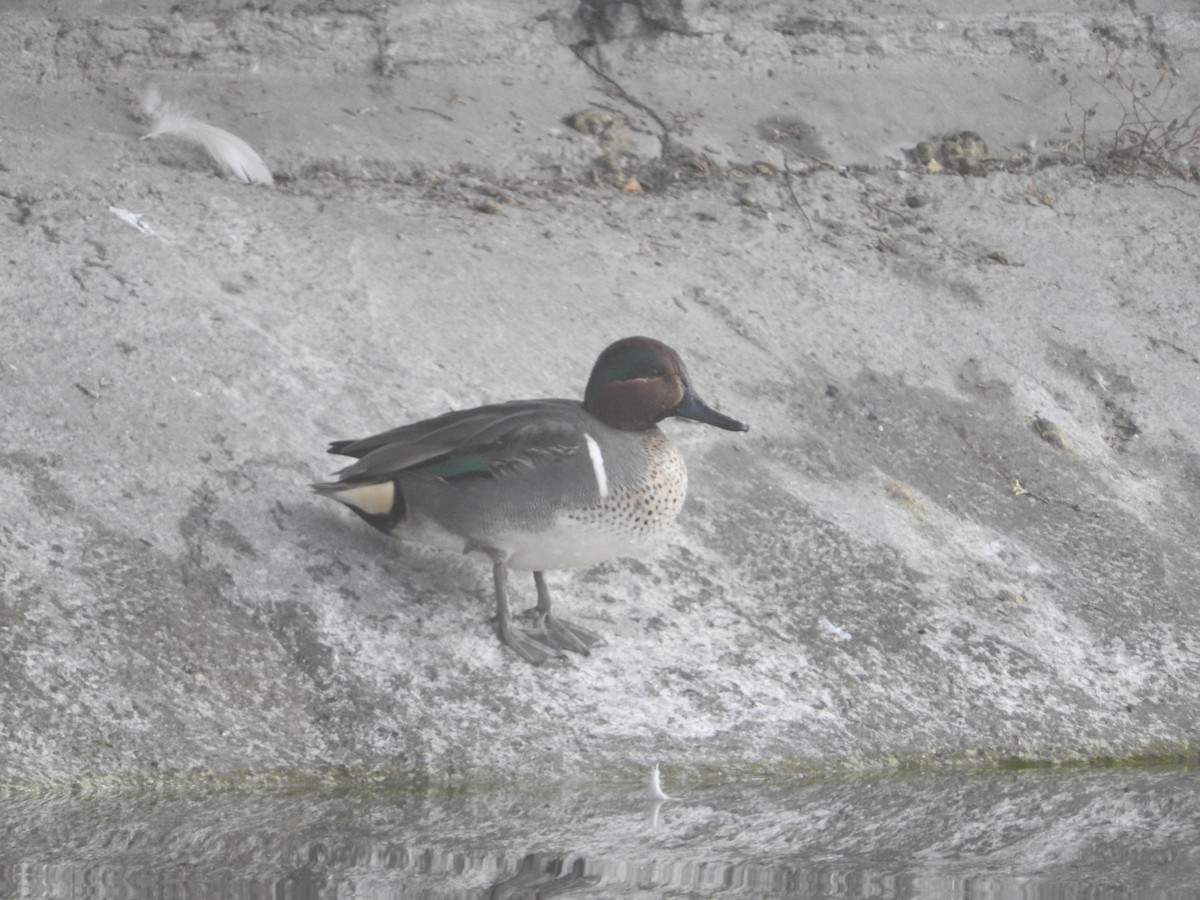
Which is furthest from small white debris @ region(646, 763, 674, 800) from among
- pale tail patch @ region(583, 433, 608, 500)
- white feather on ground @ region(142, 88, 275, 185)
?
white feather on ground @ region(142, 88, 275, 185)

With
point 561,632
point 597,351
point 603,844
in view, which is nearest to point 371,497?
point 561,632

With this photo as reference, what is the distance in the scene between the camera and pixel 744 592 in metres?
4.23

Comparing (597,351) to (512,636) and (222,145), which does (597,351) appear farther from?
(222,145)

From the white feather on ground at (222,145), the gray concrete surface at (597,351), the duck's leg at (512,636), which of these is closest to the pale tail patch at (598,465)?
the duck's leg at (512,636)

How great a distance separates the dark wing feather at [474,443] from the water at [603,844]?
0.79 meters

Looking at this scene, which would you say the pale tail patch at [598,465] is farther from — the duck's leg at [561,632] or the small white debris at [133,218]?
the small white debris at [133,218]

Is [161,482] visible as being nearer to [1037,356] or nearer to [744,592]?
[744,592]

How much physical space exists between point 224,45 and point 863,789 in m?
4.01

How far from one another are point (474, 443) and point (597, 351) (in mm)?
1370

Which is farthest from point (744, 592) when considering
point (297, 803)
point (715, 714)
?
point (297, 803)

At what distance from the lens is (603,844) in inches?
126

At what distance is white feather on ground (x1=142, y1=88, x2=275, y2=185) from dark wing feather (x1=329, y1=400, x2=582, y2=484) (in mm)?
1993

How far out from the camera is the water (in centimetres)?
292

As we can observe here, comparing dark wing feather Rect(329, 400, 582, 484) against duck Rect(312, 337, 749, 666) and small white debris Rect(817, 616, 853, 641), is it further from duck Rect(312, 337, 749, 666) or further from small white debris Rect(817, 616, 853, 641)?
small white debris Rect(817, 616, 853, 641)
